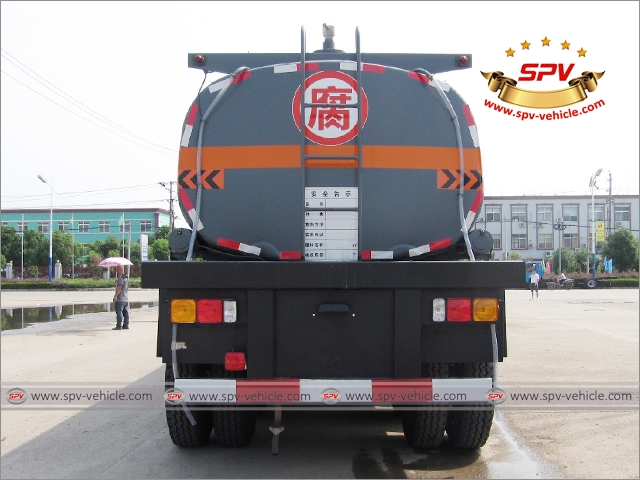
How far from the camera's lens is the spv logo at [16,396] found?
263 inches

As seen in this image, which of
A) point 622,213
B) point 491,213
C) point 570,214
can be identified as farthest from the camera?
point 622,213

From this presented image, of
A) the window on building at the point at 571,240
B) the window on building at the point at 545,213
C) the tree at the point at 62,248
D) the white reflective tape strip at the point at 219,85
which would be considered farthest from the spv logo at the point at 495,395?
the tree at the point at 62,248

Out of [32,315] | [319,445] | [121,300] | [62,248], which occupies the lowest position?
[32,315]

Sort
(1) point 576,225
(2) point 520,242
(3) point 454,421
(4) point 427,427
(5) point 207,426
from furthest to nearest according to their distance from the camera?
1. (2) point 520,242
2. (1) point 576,225
3. (5) point 207,426
4. (3) point 454,421
5. (4) point 427,427

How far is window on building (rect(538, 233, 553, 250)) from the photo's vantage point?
63.1m

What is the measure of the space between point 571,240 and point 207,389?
228 feet

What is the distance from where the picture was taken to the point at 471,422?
15.4 ft

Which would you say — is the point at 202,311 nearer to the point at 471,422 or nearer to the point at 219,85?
the point at 219,85

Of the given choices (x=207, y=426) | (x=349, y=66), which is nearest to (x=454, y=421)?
(x=207, y=426)

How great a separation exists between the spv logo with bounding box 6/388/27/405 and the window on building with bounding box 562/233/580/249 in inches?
2581

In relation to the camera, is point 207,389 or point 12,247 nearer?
point 207,389

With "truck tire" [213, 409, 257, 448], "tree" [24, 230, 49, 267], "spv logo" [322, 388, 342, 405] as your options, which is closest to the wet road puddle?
"truck tire" [213, 409, 257, 448]

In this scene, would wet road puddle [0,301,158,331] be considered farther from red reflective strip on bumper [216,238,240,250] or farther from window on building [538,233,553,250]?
window on building [538,233,553,250]

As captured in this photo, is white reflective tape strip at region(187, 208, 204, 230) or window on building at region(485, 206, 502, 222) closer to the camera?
white reflective tape strip at region(187, 208, 204, 230)
